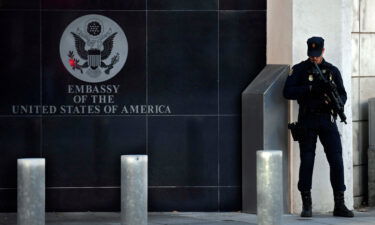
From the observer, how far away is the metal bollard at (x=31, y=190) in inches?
299

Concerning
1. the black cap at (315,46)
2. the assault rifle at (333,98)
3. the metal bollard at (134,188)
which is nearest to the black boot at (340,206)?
the assault rifle at (333,98)

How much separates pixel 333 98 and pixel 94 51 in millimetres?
2665

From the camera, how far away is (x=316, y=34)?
436 inches

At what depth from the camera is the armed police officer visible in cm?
1047

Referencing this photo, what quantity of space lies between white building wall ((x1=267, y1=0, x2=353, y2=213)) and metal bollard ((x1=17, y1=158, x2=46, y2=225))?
4.14 m

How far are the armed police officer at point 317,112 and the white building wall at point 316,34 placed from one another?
43 cm

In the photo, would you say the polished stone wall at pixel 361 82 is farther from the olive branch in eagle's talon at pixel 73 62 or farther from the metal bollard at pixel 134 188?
the metal bollard at pixel 134 188

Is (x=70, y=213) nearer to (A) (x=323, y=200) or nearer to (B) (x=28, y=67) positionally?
(B) (x=28, y=67)

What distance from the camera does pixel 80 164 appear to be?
36.9 feet

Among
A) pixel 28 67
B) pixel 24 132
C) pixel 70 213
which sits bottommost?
pixel 70 213

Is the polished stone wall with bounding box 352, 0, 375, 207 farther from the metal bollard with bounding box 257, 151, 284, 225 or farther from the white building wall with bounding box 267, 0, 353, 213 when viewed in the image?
the metal bollard with bounding box 257, 151, 284, 225

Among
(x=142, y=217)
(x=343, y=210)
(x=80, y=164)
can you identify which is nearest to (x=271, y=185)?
(x=142, y=217)

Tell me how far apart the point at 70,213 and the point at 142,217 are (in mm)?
3379

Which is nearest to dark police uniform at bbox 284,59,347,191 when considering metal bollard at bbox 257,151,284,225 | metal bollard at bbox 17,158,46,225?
metal bollard at bbox 257,151,284,225
